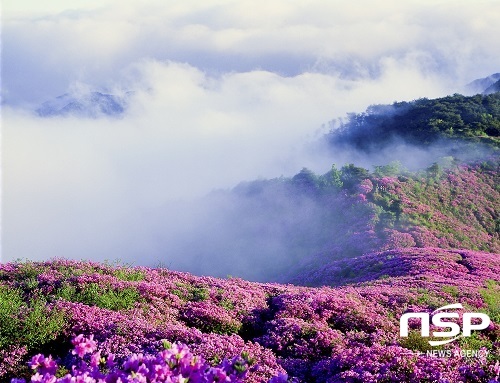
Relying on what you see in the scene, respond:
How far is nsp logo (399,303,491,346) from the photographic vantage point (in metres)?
11.3

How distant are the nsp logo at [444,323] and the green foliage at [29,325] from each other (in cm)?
653

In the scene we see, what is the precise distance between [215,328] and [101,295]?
260cm

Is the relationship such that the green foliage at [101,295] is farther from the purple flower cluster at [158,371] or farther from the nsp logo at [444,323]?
the purple flower cluster at [158,371]

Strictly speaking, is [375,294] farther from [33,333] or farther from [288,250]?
[288,250]

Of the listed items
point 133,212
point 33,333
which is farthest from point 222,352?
point 133,212

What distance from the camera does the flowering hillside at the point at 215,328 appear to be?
27.0 ft

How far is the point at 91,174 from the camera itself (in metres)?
116

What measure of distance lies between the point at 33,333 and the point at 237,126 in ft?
589

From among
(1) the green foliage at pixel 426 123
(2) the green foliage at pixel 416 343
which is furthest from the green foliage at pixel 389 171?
(2) the green foliage at pixel 416 343

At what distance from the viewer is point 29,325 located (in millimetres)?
10039

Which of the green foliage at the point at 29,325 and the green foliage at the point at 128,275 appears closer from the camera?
the green foliage at the point at 29,325

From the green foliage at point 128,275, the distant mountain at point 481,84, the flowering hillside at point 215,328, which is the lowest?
the flowering hillside at point 215,328

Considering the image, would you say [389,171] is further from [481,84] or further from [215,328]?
[481,84]

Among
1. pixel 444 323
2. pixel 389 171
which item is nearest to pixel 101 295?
pixel 444 323
